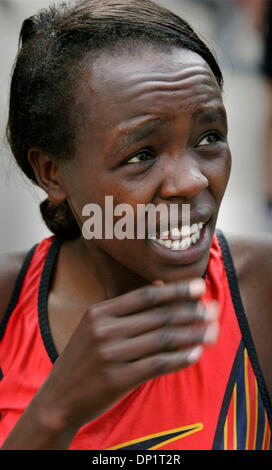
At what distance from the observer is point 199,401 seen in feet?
5.62

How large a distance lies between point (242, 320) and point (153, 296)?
0.58m

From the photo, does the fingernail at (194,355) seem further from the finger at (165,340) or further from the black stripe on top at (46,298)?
the black stripe on top at (46,298)

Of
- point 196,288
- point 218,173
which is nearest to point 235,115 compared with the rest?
point 218,173

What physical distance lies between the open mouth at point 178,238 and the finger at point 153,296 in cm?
22

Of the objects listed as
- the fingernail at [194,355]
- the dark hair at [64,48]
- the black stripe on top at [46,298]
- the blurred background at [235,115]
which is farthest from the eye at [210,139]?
the blurred background at [235,115]

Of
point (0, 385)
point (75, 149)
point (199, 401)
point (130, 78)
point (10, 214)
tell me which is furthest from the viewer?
point (10, 214)

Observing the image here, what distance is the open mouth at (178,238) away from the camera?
154 cm

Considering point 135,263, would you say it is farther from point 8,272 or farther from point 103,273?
point 8,272

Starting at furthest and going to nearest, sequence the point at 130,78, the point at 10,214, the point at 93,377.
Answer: the point at 10,214 < the point at 130,78 < the point at 93,377

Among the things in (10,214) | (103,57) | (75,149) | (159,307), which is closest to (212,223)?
(159,307)

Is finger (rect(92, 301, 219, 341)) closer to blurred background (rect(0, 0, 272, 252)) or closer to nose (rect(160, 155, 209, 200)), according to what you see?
nose (rect(160, 155, 209, 200))
